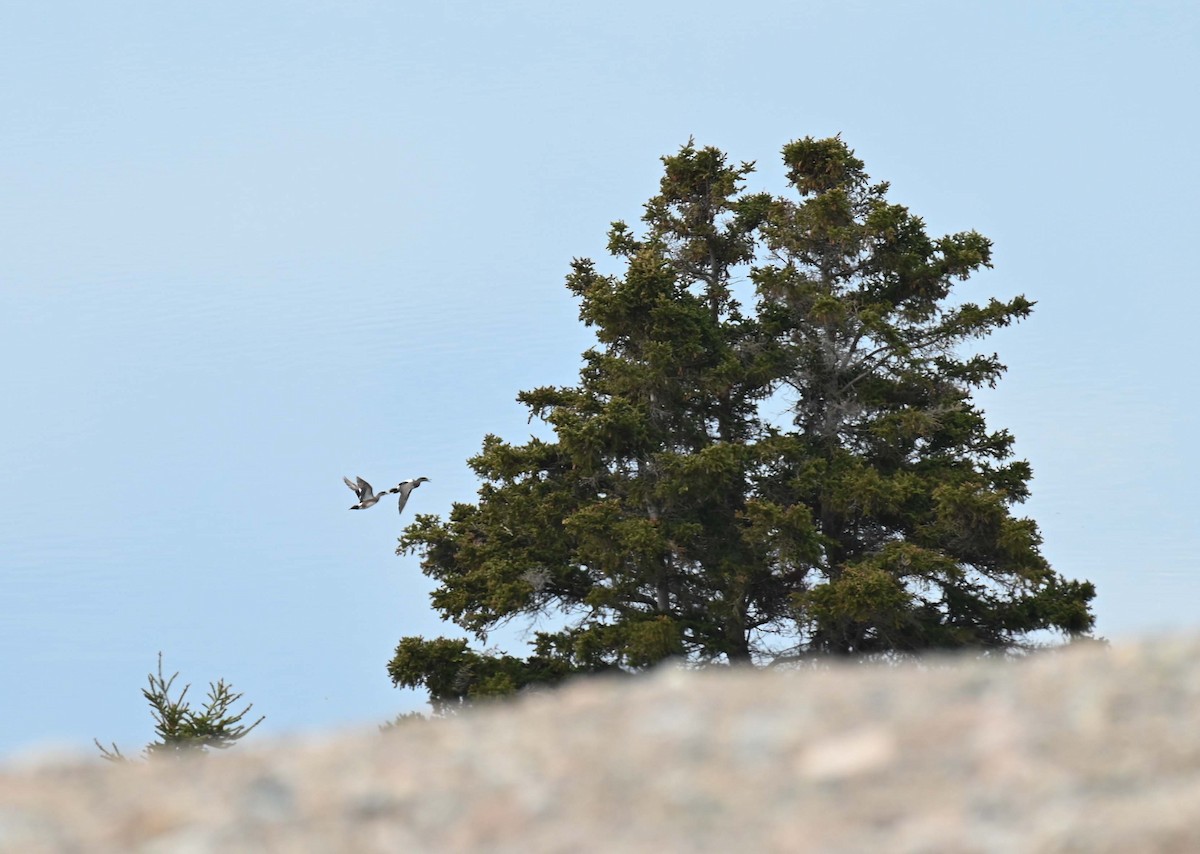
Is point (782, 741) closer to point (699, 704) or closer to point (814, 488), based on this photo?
point (699, 704)

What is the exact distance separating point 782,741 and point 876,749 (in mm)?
446

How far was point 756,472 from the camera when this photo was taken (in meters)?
22.5

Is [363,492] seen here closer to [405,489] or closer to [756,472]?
[405,489]

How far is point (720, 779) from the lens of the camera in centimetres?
588

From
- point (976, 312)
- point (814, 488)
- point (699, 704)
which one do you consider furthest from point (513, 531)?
point (699, 704)

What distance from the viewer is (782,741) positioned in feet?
20.3

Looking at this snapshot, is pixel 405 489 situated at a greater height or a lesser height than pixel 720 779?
greater

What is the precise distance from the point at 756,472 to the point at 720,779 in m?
16.8

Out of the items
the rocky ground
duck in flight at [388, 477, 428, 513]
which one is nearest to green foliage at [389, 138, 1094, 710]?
duck in flight at [388, 477, 428, 513]

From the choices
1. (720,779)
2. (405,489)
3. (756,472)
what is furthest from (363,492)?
(720,779)

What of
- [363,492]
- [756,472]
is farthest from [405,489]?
[756,472]

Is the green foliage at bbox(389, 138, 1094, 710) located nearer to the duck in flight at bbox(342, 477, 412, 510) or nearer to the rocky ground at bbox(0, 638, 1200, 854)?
the duck in flight at bbox(342, 477, 412, 510)

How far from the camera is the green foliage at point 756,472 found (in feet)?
69.6

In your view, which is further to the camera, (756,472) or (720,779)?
(756,472)
